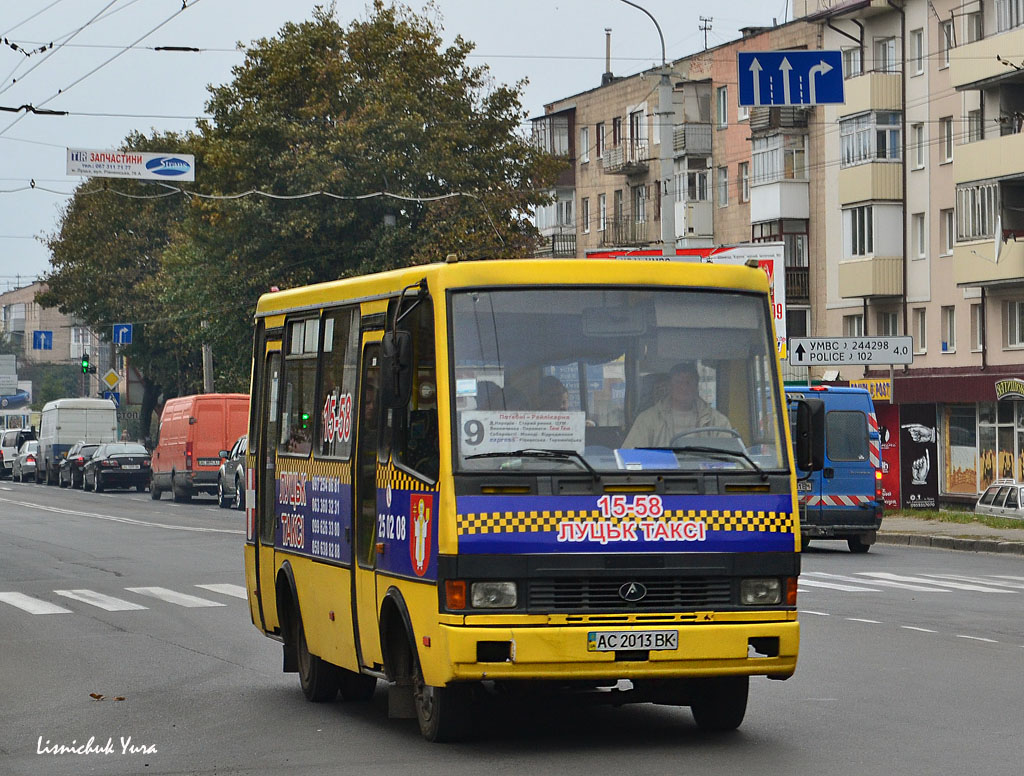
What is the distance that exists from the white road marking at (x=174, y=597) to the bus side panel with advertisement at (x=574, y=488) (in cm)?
929

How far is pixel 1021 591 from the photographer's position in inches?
840

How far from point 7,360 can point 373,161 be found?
95.5 m

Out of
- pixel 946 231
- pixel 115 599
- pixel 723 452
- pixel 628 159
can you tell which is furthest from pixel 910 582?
pixel 628 159

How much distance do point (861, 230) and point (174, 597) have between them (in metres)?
38.9

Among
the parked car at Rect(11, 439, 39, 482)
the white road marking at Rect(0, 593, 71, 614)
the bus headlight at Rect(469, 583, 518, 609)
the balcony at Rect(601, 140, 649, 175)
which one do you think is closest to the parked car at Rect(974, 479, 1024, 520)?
the white road marking at Rect(0, 593, 71, 614)

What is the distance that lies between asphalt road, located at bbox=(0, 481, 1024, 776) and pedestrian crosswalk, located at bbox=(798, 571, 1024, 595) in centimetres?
9

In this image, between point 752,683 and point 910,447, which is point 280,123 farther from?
point 752,683

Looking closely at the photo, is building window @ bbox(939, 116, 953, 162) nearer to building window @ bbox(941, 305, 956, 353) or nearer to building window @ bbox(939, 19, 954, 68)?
building window @ bbox(939, 19, 954, 68)

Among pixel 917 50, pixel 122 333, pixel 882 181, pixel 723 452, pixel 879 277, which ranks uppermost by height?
pixel 917 50

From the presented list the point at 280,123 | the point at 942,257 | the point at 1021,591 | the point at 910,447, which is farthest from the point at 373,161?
the point at 1021,591

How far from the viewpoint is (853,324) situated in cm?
5788

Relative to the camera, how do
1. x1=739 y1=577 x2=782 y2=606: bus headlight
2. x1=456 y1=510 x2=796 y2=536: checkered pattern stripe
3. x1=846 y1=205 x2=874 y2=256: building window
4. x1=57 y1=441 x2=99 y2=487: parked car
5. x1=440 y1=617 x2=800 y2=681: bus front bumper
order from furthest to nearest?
x1=57 y1=441 x2=99 y2=487: parked car, x1=846 y1=205 x2=874 y2=256: building window, x1=739 y1=577 x2=782 y2=606: bus headlight, x1=456 y1=510 x2=796 y2=536: checkered pattern stripe, x1=440 y1=617 x2=800 y2=681: bus front bumper

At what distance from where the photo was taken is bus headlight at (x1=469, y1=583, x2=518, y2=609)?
932cm

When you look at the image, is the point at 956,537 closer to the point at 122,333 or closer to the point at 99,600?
the point at 99,600
